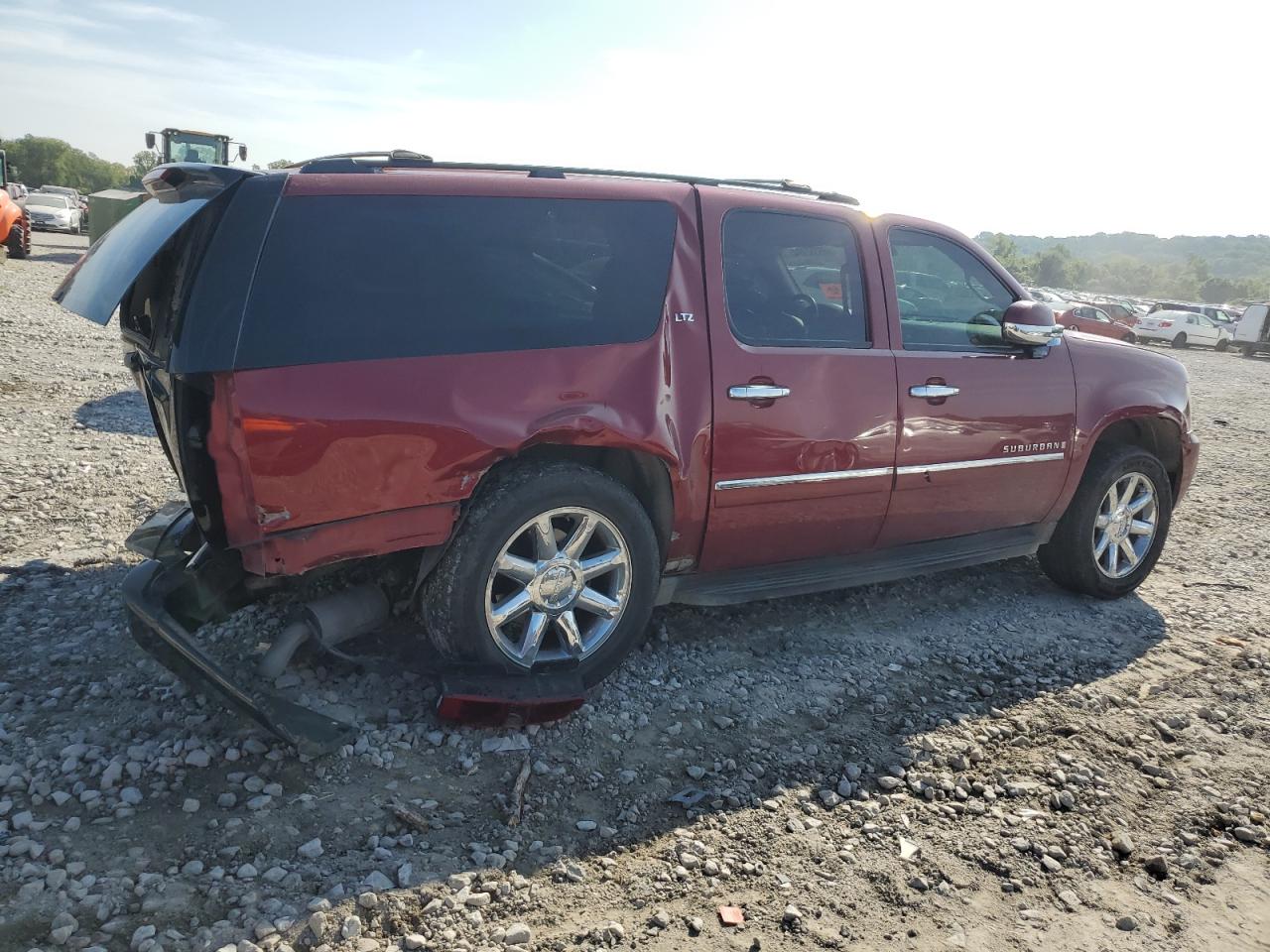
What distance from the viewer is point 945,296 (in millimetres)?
4727

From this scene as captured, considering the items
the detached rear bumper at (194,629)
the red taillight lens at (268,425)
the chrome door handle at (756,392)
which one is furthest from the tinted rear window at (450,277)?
the detached rear bumper at (194,629)

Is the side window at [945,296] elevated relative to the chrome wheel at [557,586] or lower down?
elevated

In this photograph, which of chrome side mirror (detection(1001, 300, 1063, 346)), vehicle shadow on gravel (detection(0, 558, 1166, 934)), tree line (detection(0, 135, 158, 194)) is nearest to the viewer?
vehicle shadow on gravel (detection(0, 558, 1166, 934))

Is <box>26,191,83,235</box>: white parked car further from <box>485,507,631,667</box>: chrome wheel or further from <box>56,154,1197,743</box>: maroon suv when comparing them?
<box>485,507,631,667</box>: chrome wheel

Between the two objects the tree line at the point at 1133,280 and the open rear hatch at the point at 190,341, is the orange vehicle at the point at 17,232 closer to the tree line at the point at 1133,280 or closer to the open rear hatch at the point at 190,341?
the open rear hatch at the point at 190,341

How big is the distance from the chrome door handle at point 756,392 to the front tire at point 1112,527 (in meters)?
2.21

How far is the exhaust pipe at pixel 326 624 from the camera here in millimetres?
3430

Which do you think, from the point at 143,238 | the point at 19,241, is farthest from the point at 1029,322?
the point at 19,241

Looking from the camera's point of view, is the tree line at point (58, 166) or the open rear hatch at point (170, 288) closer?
the open rear hatch at point (170, 288)

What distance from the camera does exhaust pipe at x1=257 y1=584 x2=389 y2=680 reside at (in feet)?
11.3

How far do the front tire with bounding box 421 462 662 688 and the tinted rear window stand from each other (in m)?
0.54

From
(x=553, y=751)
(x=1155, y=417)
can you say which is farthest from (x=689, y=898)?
(x=1155, y=417)

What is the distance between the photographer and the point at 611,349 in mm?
3635

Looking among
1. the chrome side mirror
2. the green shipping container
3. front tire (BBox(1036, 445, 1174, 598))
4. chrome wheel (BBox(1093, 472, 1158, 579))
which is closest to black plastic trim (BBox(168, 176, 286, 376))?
the chrome side mirror
